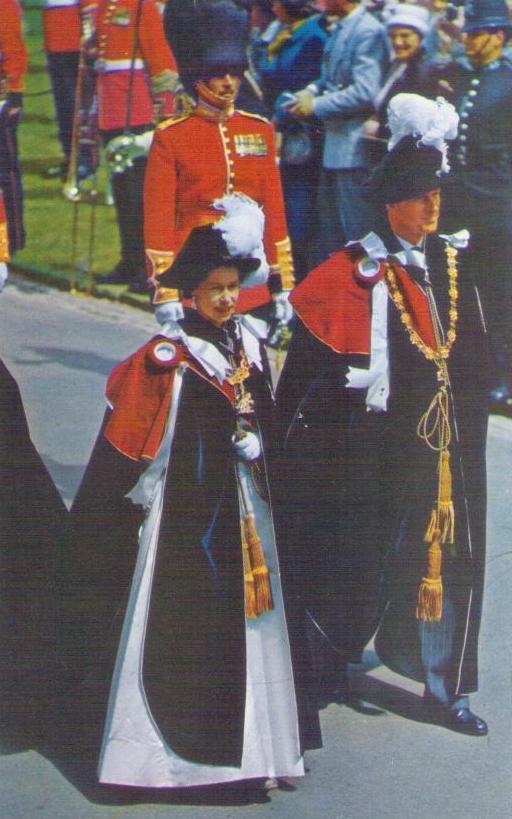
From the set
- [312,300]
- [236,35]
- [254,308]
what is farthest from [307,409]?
[236,35]

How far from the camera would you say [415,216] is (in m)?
5.45

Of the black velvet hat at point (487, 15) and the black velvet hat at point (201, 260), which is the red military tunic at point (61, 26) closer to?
the black velvet hat at point (487, 15)

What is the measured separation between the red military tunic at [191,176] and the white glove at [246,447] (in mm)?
1446

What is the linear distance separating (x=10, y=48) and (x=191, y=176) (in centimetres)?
487

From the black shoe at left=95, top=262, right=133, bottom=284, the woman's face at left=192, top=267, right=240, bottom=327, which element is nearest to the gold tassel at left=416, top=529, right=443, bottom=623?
the woman's face at left=192, top=267, right=240, bottom=327

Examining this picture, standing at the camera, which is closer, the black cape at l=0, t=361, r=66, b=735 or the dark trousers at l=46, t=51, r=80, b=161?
the black cape at l=0, t=361, r=66, b=735

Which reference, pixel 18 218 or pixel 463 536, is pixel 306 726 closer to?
pixel 463 536

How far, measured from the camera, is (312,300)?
5.42 m

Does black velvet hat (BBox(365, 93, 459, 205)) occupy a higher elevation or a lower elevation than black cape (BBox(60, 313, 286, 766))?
higher

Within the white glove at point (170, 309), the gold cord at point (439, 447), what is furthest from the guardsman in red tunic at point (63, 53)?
the gold cord at point (439, 447)

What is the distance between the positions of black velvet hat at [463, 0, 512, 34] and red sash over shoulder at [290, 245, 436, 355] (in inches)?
120

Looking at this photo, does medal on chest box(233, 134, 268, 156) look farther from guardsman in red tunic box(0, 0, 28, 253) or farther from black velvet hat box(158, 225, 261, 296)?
guardsman in red tunic box(0, 0, 28, 253)

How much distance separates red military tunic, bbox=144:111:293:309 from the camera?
21.4 feet

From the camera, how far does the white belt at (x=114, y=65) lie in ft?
35.9
